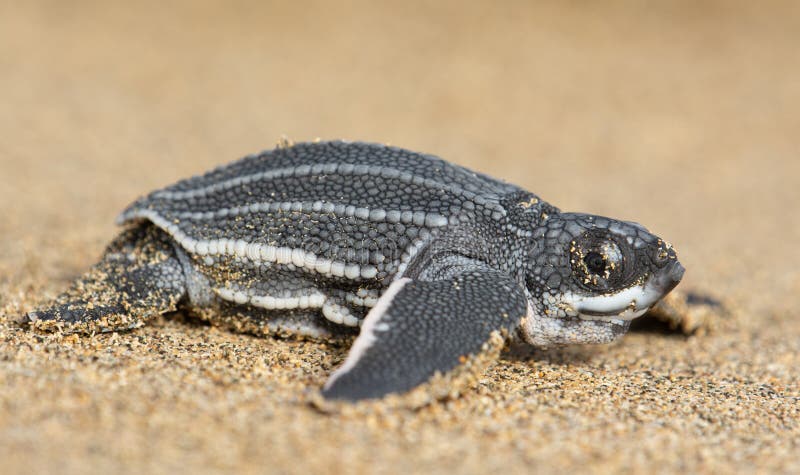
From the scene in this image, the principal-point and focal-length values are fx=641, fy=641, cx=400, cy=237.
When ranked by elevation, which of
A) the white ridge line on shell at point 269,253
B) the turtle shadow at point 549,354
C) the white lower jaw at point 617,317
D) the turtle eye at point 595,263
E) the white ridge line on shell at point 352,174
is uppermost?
the white ridge line on shell at point 352,174

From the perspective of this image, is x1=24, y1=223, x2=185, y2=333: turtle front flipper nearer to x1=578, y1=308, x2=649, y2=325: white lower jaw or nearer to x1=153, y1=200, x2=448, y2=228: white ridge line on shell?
x1=153, y1=200, x2=448, y2=228: white ridge line on shell

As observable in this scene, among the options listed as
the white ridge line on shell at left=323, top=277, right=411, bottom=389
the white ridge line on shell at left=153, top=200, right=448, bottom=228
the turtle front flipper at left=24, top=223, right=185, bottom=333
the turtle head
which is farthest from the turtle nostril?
the turtle front flipper at left=24, top=223, right=185, bottom=333

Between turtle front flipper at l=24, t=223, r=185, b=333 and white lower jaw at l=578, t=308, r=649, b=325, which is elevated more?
white lower jaw at l=578, t=308, r=649, b=325

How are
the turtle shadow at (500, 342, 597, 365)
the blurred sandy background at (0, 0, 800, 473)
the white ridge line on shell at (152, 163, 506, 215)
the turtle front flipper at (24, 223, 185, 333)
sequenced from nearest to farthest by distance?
the blurred sandy background at (0, 0, 800, 473), the turtle front flipper at (24, 223, 185, 333), the white ridge line on shell at (152, 163, 506, 215), the turtle shadow at (500, 342, 597, 365)

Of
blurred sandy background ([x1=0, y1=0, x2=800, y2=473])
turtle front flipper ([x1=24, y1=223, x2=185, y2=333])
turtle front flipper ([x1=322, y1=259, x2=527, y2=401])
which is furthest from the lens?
turtle front flipper ([x1=24, y1=223, x2=185, y2=333])

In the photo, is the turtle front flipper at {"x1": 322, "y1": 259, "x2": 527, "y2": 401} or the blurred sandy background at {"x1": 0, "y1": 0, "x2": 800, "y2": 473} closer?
the blurred sandy background at {"x1": 0, "y1": 0, "x2": 800, "y2": 473}

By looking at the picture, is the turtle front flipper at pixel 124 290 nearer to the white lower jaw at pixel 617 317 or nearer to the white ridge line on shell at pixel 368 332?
the white ridge line on shell at pixel 368 332

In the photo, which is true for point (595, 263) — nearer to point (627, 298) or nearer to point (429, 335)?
point (627, 298)

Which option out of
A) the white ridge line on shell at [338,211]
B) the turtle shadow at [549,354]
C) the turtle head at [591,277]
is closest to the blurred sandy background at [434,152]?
the turtle shadow at [549,354]
